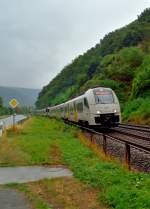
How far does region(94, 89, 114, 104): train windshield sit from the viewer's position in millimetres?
30447

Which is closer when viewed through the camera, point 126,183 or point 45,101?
point 126,183

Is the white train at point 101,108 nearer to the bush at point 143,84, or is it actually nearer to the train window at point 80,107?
the train window at point 80,107

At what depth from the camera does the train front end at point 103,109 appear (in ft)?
97.6

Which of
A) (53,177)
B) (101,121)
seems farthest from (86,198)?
(101,121)

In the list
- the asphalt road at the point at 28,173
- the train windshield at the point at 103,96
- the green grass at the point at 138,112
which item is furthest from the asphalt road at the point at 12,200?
the green grass at the point at 138,112

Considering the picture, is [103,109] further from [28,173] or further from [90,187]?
[90,187]

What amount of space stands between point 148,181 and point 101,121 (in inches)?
783

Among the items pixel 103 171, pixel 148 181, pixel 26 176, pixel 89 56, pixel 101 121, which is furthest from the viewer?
pixel 89 56

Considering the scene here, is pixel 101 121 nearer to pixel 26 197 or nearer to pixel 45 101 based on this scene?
pixel 26 197

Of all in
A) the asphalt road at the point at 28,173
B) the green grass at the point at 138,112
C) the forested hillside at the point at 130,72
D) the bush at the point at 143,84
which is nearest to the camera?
the asphalt road at the point at 28,173

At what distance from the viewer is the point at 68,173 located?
12.5 meters

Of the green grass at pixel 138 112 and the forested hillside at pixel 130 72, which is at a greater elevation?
the forested hillside at pixel 130 72

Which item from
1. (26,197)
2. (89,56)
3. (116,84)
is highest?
(89,56)

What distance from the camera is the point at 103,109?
29906 mm
